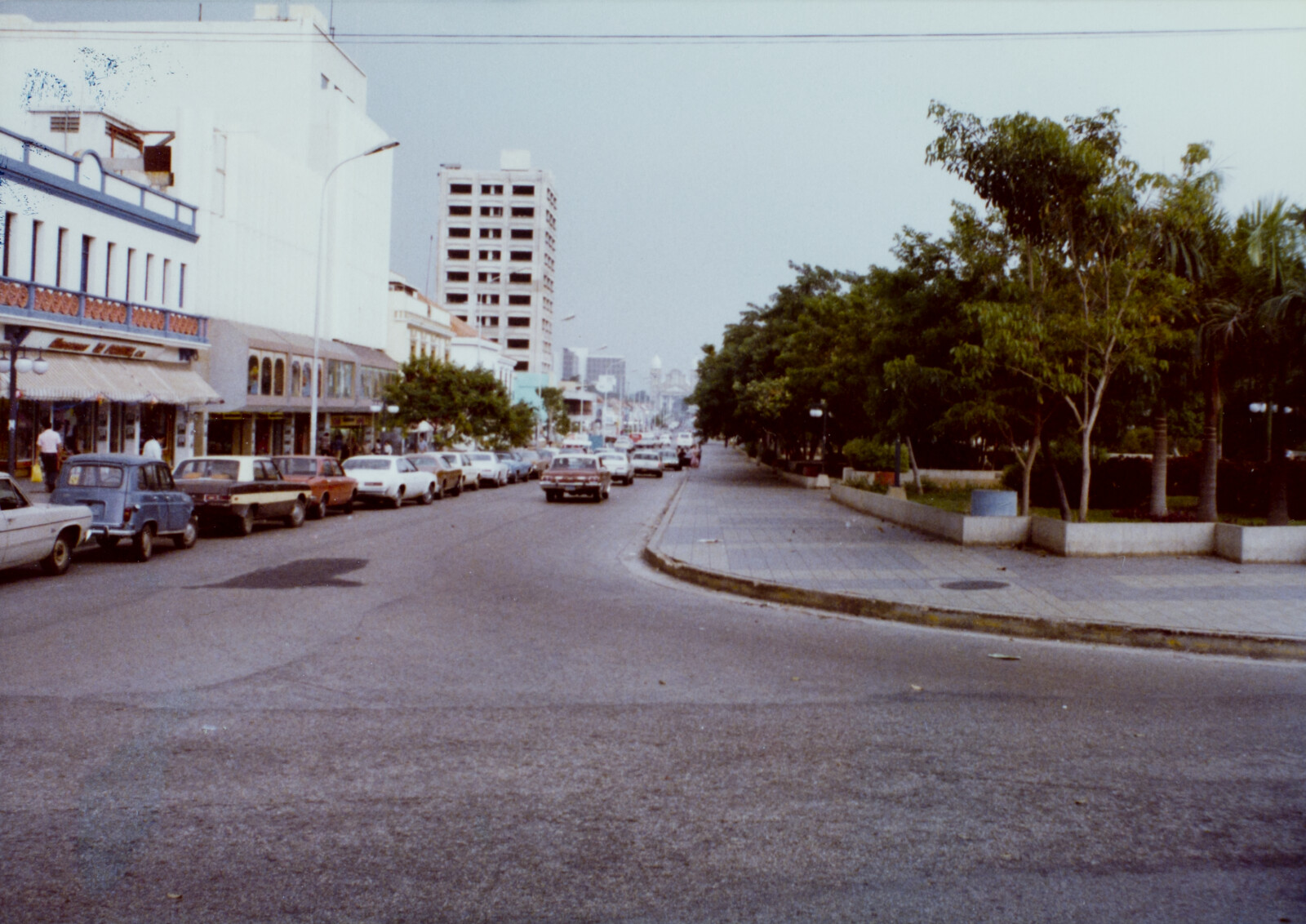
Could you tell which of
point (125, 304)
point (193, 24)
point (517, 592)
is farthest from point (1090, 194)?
point (193, 24)

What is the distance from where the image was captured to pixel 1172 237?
1684 centimetres

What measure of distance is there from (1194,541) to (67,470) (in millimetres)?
17004

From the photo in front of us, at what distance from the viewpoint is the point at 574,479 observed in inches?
1337

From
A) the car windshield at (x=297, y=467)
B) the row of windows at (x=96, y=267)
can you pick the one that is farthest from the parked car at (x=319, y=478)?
the row of windows at (x=96, y=267)

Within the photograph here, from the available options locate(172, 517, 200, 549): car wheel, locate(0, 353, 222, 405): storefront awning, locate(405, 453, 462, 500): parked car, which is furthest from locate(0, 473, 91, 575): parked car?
locate(405, 453, 462, 500): parked car

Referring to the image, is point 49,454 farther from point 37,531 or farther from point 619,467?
point 619,467

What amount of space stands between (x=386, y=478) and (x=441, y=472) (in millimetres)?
5380

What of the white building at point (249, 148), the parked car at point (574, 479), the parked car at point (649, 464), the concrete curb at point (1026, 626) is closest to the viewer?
the concrete curb at point (1026, 626)

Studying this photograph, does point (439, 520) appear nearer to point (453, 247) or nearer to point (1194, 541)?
point (1194, 541)

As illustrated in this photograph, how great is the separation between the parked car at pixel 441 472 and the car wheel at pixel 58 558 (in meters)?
18.9

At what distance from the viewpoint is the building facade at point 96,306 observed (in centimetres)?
2625

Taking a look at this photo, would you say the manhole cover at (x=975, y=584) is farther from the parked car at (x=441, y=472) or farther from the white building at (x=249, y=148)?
the white building at (x=249, y=148)

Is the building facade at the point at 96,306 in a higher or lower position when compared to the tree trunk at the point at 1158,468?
higher

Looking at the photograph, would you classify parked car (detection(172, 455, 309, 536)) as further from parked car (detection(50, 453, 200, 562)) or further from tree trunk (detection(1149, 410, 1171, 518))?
tree trunk (detection(1149, 410, 1171, 518))
